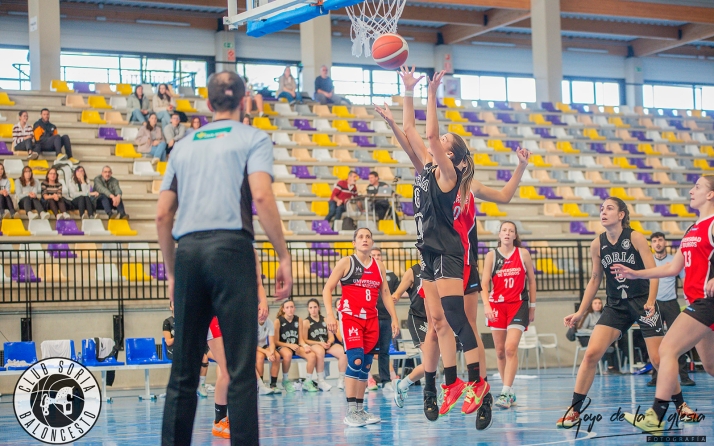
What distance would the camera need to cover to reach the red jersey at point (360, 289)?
8312 mm

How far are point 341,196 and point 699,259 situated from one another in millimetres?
11154

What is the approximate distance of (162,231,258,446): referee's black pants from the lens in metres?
4.11

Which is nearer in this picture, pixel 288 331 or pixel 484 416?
pixel 484 416

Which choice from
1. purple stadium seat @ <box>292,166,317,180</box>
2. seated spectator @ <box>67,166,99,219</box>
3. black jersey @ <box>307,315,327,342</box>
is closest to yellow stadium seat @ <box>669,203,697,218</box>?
purple stadium seat @ <box>292,166,317,180</box>

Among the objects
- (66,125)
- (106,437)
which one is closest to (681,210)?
(66,125)

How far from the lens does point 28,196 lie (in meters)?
15.0

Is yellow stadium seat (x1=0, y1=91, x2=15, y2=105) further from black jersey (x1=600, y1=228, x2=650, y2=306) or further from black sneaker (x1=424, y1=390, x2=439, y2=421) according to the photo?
black jersey (x1=600, y1=228, x2=650, y2=306)

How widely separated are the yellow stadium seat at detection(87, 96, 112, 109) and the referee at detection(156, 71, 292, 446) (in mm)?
16420

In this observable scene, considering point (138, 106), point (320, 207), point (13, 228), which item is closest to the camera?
point (13, 228)

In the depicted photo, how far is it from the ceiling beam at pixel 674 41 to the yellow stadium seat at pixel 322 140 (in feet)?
56.1

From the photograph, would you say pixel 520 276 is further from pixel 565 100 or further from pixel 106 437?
pixel 565 100

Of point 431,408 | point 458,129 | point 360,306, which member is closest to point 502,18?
point 458,129

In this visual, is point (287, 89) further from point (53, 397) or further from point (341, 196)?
point (53, 397)

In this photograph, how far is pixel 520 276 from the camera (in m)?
Result: 9.02
